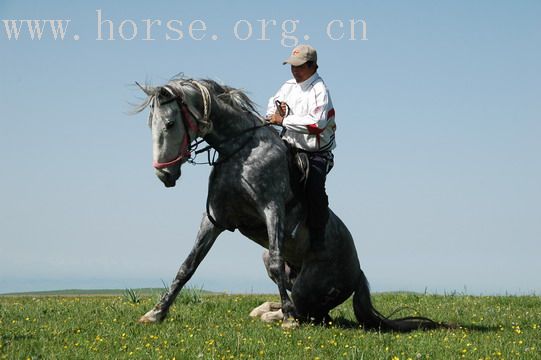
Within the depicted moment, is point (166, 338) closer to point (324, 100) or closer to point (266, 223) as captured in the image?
point (266, 223)

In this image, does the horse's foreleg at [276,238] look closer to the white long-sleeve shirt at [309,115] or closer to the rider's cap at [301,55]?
the white long-sleeve shirt at [309,115]

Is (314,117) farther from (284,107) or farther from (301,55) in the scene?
(301,55)

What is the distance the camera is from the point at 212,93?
33.0ft

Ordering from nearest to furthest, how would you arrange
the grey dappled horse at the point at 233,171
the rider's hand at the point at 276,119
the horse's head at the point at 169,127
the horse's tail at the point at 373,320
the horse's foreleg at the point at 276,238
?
1. the horse's head at the point at 169,127
2. the grey dappled horse at the point at 233,171
3. the horse's foreleg at the point at 276,238
4. the rider's hand at the point at 276,119
5. the horse's tail at the point at 373,320

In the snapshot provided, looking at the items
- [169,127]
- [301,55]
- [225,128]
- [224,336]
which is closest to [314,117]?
[301,55]

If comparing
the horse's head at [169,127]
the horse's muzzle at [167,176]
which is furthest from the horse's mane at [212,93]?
the horse's muzzle at [167,176]

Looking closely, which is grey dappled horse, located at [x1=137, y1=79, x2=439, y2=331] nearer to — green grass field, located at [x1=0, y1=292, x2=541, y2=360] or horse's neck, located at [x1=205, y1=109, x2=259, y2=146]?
horse's neck, located at [x1=205, y1=109, x2=259, y2=146]

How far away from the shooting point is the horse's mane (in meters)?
9.62

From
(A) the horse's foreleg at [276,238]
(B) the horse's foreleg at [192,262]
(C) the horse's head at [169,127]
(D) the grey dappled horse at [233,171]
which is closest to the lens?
(C) the horse's head at [169,127]

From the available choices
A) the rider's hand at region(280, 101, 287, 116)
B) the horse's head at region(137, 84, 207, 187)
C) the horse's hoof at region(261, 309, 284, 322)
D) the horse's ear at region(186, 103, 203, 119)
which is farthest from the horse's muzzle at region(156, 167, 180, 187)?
the horse's hoof at region(261, 309, 284, 322)

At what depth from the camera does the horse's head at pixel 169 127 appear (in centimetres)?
949

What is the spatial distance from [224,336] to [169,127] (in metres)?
2.75

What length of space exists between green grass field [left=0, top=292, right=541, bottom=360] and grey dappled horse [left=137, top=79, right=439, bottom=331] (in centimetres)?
71

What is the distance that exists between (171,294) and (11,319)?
2.93 m
